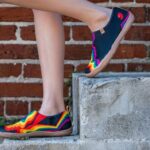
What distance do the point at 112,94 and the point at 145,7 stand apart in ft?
2.56

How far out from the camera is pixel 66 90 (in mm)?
2787

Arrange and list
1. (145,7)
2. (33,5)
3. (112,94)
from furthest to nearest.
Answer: (145,7) → (112,94) → (33,5)

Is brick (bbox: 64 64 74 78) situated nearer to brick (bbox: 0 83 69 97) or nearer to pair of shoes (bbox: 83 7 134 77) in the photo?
brick (bbox: 0 83 69 97)

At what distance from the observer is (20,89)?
2779mm

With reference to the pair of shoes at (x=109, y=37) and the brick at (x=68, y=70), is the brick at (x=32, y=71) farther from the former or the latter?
the pair of shoes at (x=109, y=37)

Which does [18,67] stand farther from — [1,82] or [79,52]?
[79,52]

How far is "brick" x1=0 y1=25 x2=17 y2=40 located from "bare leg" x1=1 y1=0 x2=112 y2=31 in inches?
28.5

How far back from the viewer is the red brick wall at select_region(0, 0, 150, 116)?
9.07 feet

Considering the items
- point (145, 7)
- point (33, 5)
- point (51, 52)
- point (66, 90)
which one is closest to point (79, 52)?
point (66, 90)

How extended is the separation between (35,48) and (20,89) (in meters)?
0.23

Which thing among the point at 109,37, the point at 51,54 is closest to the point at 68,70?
the point at 51,54

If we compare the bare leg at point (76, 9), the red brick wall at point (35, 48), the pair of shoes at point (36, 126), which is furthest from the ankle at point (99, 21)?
the red brick wall at point (35, 48)

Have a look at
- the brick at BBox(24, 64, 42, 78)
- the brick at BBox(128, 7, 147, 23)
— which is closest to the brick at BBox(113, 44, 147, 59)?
the brick at BBox(128, 7, 147, 23)

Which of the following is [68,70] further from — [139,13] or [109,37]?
[109,37]
